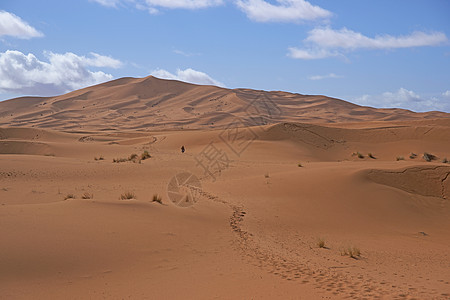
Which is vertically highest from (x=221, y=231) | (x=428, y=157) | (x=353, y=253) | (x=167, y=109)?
(x=167, y=109)

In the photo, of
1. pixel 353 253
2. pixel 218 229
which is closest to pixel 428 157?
pixel 353 253

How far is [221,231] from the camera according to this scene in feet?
28.1

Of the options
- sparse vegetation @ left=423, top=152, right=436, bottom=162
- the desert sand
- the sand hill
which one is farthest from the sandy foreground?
the sand hill

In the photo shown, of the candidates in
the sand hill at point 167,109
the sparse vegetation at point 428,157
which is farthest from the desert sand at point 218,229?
the sand hill at point 167,109

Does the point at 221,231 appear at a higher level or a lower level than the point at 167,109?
lower

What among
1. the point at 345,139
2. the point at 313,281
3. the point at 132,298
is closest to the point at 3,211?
the point at 132,298

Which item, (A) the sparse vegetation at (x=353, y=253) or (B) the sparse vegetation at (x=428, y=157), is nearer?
(A) the sparse vegetation at (x=353, y=253)

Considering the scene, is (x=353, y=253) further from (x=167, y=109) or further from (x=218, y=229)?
(x=167, y=109)

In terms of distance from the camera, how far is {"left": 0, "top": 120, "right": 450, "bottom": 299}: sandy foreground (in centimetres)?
528

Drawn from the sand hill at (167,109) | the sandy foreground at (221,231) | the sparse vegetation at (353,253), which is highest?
the sand hill at (167,109)

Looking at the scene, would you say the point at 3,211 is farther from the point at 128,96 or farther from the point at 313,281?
the point at 128,96

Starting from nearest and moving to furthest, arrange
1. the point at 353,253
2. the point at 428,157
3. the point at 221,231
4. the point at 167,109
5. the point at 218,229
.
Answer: the point at 353,253 → the point at 221,231 → the point at 218,229 → the point at 428,157 → the point at 167,109

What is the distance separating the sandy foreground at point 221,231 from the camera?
5.28 metres

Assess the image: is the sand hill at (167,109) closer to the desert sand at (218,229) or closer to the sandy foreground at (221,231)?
the desert sand at (218,229)
